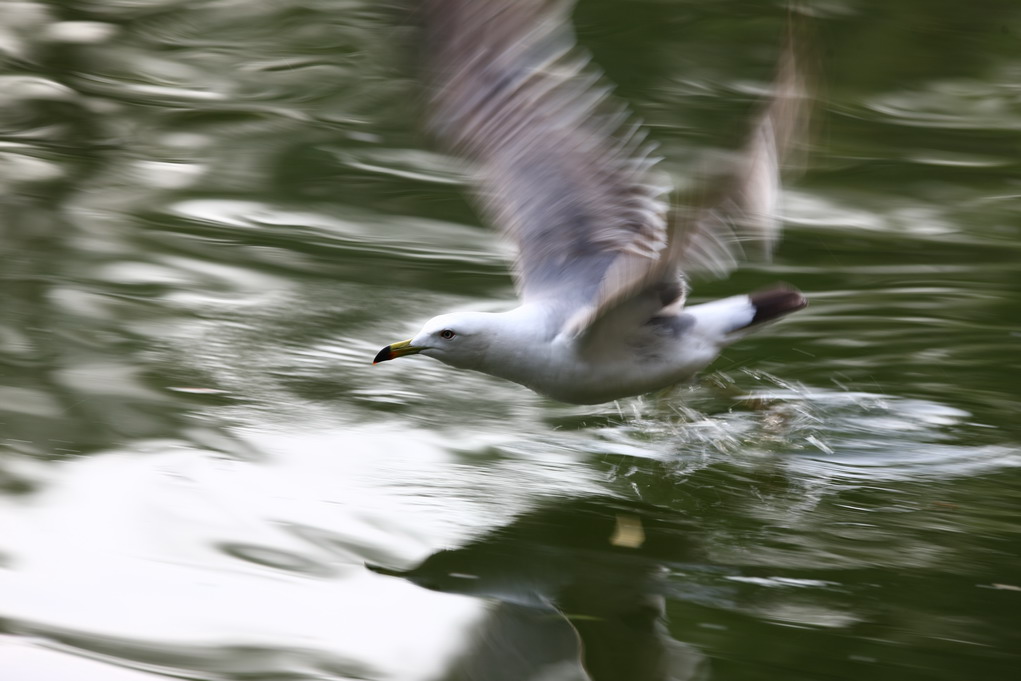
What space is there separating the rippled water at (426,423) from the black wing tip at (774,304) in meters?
0.42

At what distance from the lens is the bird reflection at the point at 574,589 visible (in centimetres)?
288

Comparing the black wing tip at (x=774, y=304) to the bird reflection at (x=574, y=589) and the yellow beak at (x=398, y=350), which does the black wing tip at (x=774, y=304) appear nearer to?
the bird reflection at (x=574, y=589)

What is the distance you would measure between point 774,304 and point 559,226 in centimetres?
66

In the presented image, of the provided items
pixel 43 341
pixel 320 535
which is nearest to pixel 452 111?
pixel 320 535

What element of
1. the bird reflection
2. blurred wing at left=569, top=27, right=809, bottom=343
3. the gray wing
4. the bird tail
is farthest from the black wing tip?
the bird reflection

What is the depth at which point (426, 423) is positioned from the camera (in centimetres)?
403

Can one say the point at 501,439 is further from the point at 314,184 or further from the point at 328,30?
the point at 328,30

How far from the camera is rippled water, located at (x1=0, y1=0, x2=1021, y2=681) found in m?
2.99

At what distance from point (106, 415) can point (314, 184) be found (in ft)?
7.03

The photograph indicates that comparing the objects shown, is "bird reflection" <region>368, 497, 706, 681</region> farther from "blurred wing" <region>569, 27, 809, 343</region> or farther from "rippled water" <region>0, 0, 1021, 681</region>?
"blurred wing" <region>569, 27, 809, 343</region>

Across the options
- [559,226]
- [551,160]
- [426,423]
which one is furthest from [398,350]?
[551,160]

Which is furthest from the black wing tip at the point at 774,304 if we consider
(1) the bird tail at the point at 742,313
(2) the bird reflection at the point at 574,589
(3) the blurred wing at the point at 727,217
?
(2) the bird reflection at the point at 574,589

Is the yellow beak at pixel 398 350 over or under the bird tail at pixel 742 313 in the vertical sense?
under

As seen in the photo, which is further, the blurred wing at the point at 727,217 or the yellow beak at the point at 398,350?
the yellow beak at the point at 398,350
